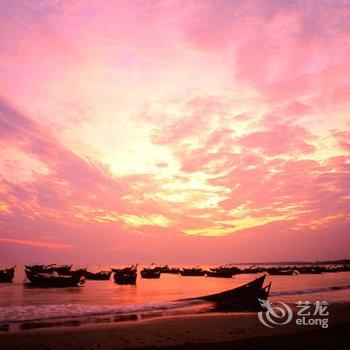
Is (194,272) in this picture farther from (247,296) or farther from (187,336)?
(187,336)

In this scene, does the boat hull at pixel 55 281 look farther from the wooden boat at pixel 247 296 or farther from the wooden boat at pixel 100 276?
the wooden boat at pixel 247 296

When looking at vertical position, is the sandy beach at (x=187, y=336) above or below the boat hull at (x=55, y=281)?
below

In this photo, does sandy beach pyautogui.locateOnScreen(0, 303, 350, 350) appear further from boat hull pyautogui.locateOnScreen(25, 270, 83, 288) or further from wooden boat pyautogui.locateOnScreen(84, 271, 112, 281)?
wooden boat pyautogui.locateOnScreen(84, 271, 112, 281)

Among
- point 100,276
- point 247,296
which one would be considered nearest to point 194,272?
point 100,276

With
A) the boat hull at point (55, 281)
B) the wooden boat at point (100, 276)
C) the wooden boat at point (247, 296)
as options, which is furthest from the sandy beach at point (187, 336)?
the wooden boat at point (100, 276)

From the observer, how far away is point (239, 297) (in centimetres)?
2823

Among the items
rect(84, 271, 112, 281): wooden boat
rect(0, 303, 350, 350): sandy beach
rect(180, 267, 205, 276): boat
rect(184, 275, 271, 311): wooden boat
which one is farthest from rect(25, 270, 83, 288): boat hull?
rect(180, 267, 205, 276): boat

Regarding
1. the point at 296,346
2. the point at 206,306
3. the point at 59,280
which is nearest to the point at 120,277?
the point at 59,280

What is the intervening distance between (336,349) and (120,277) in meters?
56.0

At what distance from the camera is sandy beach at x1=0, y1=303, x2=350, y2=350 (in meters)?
11.9

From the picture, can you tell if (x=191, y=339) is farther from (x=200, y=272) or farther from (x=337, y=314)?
(x=200, y=272)

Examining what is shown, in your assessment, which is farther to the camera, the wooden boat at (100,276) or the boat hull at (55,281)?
the wooden boat at (100,276)

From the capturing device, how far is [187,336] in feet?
48.6

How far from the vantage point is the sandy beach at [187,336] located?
11.9 m
